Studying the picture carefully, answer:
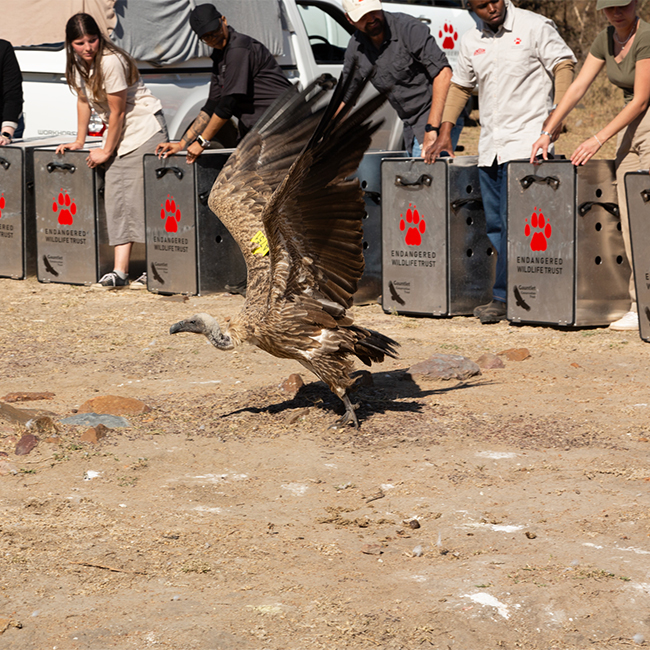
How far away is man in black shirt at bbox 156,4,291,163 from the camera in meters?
7.89

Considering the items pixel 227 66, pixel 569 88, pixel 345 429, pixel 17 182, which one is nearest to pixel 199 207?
pixel 227 66

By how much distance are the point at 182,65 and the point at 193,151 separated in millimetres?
2001

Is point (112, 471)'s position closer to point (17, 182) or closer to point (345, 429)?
point (345, 429)

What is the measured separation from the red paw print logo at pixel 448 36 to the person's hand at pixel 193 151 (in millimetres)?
6198

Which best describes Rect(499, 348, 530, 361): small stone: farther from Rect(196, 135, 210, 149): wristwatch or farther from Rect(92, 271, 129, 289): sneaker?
Rect(92, 271, 129, 289): sneaker

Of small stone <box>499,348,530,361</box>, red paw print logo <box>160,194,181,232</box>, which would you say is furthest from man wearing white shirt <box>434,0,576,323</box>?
red paw print logo <box>160,194,181,232</box>

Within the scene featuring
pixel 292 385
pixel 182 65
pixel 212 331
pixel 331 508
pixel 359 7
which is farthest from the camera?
pixel 182 65

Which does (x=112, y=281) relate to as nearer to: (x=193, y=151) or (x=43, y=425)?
(x=193, y=151)

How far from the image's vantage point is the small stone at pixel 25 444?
4676mm

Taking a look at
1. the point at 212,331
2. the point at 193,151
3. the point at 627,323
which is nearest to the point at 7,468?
the point at 212,331

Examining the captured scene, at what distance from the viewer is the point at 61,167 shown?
344 inches

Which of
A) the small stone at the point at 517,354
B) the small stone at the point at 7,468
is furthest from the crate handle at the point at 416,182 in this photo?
the small stone at the point at 7,468

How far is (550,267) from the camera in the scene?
695cm

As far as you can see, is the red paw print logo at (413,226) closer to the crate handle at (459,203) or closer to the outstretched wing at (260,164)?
the crate handle at (459,203)
